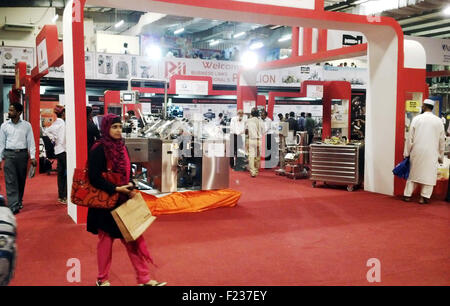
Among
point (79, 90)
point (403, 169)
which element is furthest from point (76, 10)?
point (403, 169)

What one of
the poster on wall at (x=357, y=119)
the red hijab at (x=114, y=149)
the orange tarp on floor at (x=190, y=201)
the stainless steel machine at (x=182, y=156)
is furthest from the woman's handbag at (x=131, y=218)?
the poster on wall at (x=357, y=119)

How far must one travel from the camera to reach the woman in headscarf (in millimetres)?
3217

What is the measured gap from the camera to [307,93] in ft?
48.3

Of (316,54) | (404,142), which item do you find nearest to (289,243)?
(404,142)

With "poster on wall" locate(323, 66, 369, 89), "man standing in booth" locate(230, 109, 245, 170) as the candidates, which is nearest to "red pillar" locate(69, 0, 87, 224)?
"man standing in booth" locate(230, 109, 245, 170)

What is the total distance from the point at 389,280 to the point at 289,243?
4.26 ft

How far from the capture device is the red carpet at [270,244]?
383 centimetres

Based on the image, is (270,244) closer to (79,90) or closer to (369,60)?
(79,90)

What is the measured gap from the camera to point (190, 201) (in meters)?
6.43

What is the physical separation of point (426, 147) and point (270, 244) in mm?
3513

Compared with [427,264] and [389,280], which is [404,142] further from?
[389,280]

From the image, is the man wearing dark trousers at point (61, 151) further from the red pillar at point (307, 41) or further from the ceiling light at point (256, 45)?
the ceiling light at point (256, 45)

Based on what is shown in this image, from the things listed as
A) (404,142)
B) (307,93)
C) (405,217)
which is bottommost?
(405,217)

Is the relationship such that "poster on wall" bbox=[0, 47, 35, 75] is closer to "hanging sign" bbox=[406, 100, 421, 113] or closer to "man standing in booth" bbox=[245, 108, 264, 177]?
"man standing in booth" bbox=[245, 108, 264, 177]
